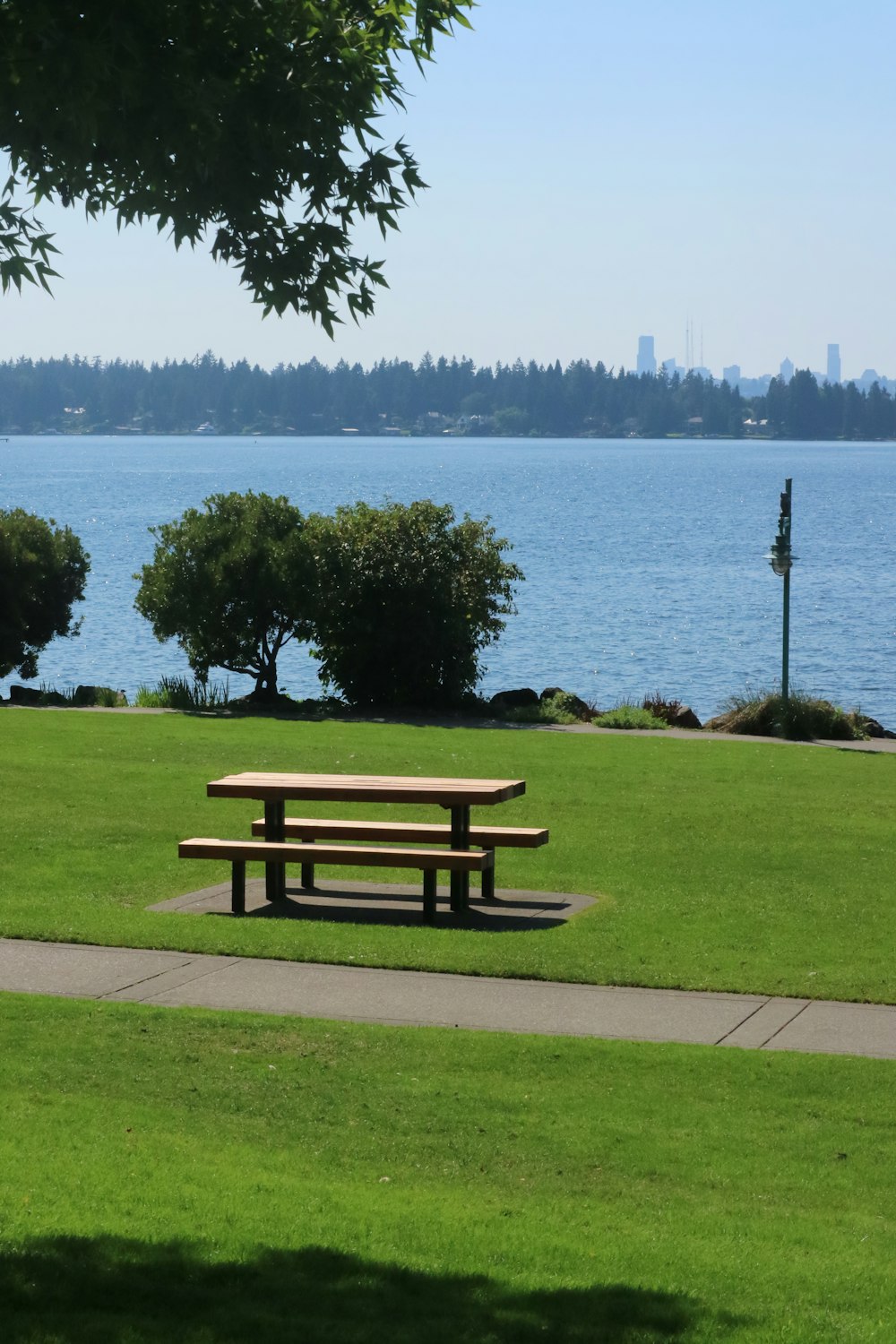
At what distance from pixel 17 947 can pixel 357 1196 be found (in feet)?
15.1

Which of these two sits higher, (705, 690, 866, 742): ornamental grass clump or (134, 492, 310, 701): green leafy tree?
(134, 492, 310, 701): green leafy tree

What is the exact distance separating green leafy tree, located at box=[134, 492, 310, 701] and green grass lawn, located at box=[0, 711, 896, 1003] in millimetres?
6877

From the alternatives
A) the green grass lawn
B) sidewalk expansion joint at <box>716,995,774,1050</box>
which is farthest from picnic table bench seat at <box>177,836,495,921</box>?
sidewalk expansion joint at <box>716,995,774,1050</box>

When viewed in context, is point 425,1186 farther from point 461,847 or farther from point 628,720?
point 628,720

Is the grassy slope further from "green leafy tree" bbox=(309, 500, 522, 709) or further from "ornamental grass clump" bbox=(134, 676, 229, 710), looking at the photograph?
"green leafy tree" bbox=(309, 500, 522, 709)

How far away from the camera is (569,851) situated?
1358cm

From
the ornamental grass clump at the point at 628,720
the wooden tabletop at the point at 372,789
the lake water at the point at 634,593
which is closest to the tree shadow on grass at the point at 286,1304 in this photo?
the wooden tabletop at the point at 372,789

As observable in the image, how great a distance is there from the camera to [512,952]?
10.1 metres

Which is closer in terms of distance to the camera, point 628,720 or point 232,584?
point 628,720

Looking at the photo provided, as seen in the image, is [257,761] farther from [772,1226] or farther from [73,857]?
[772,1226]

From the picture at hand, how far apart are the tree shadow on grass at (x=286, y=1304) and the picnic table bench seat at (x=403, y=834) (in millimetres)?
6051

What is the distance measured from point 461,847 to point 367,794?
831 mm

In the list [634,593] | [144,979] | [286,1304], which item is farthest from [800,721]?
[634,593]

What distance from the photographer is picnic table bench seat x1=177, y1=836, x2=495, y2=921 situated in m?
11.1
